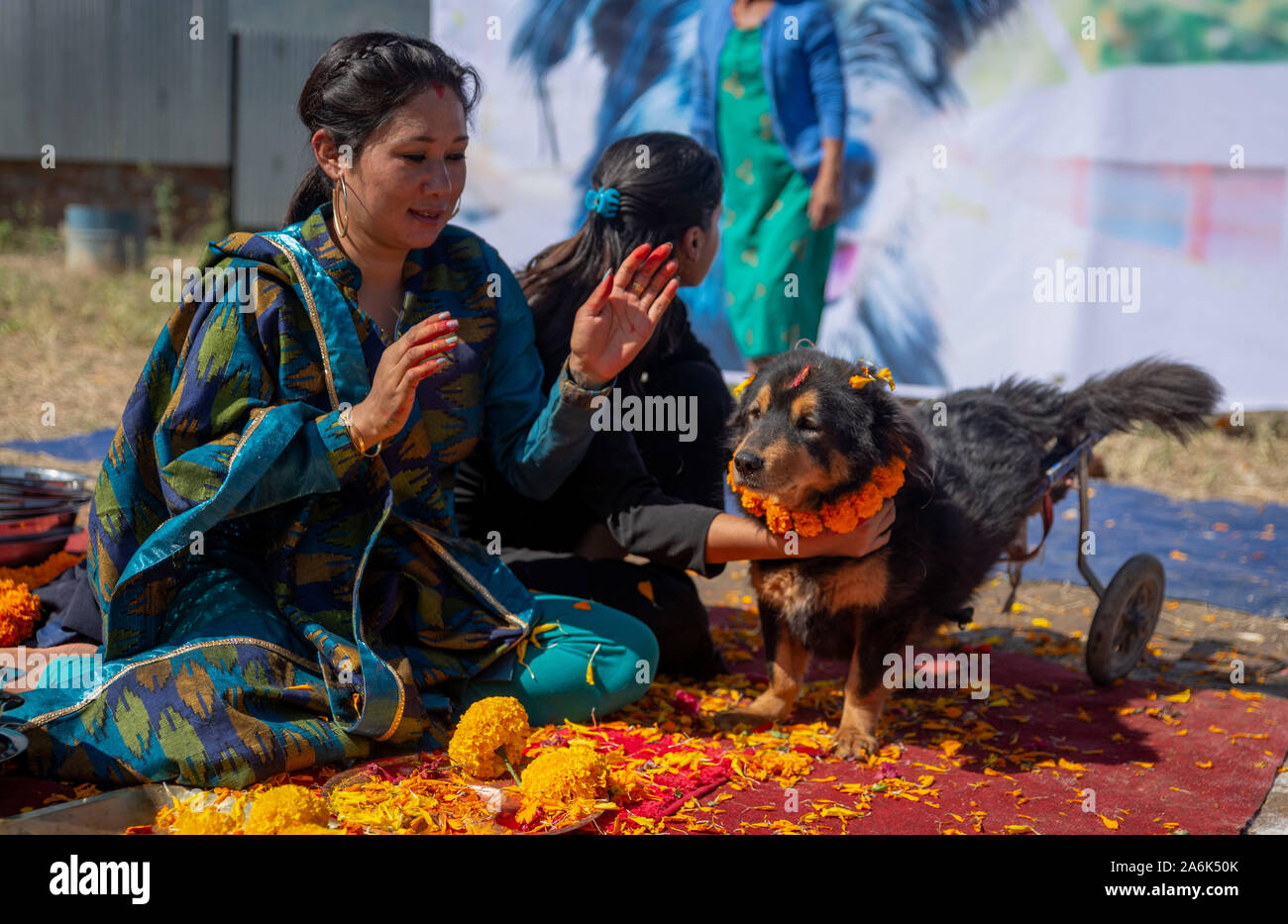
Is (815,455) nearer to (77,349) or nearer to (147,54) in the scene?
(77,349)

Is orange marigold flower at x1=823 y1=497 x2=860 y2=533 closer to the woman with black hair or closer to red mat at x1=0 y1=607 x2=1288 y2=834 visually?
the woman with black hair

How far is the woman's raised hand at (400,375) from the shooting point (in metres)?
2.70

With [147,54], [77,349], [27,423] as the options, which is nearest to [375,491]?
[27,423]

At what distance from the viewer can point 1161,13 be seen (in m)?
7.13

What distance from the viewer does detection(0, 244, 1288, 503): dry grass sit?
7.16 m

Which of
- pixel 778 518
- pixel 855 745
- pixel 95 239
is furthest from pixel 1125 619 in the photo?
pixel 95 239

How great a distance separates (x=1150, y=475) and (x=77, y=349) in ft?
25.8

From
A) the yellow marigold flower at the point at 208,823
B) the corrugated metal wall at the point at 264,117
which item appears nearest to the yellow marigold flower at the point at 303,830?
the yellow marigold flower at the point at 208,823

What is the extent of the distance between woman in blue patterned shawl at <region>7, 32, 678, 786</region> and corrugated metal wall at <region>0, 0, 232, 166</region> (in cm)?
1079

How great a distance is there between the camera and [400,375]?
8.87 ft

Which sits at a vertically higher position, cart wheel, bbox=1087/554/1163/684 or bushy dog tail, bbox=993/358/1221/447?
bushy dog tail, bbox=993/358/1221/447

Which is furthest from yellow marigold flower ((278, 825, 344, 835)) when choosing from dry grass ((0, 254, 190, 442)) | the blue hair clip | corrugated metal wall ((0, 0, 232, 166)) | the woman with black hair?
corrugated metal wall ((0, 0, 232, 166))

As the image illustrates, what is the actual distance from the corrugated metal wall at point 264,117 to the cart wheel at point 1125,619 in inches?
439

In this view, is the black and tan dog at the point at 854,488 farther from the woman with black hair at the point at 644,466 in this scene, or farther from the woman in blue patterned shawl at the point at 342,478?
the woman in blue patterned shawl at the point at 342,478
